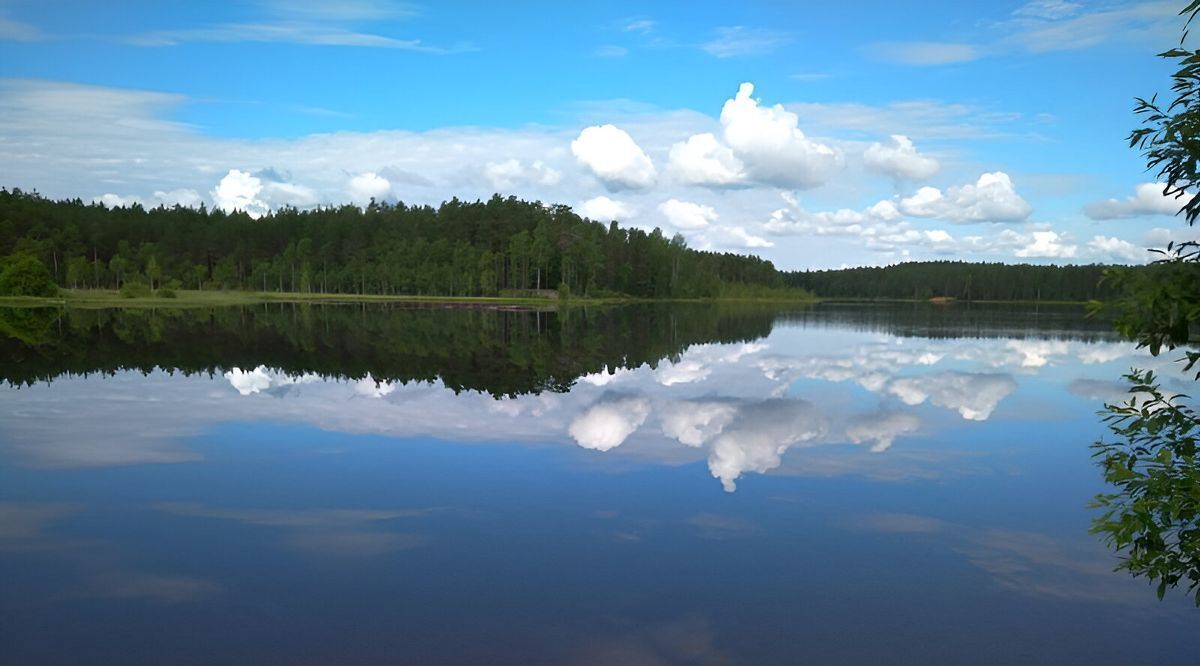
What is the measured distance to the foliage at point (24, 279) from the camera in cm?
8894

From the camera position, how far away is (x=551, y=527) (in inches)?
523

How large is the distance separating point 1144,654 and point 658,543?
20.7 feet

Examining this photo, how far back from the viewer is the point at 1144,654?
919 centimetres

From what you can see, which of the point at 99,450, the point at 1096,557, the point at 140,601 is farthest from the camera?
the point at 99,450

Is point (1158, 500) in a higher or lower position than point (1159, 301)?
lower

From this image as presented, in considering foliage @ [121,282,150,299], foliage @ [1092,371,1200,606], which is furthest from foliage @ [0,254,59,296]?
foliage @ [1092,371,1200,606]

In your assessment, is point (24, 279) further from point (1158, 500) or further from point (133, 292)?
point (1158, 500)

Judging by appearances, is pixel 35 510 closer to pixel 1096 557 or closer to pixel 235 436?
pixel 235 436

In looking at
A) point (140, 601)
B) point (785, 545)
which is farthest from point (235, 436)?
point (785, 545)

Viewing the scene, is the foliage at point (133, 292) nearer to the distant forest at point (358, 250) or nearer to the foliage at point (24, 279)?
the foliage at point (24, 279)

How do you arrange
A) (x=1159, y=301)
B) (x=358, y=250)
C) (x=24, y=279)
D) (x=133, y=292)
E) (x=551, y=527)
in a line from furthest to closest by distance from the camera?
1. (x=358, y=250)
2. (x=133, y=292)
3. (x=24, y=279)
4. (x=551, y=527)
5. (x=1159, y=301)

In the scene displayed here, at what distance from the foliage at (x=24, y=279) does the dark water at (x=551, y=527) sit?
7349cm

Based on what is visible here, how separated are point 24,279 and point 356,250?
8334cm

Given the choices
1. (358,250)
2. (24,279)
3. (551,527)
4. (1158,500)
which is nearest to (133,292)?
(24,279)
